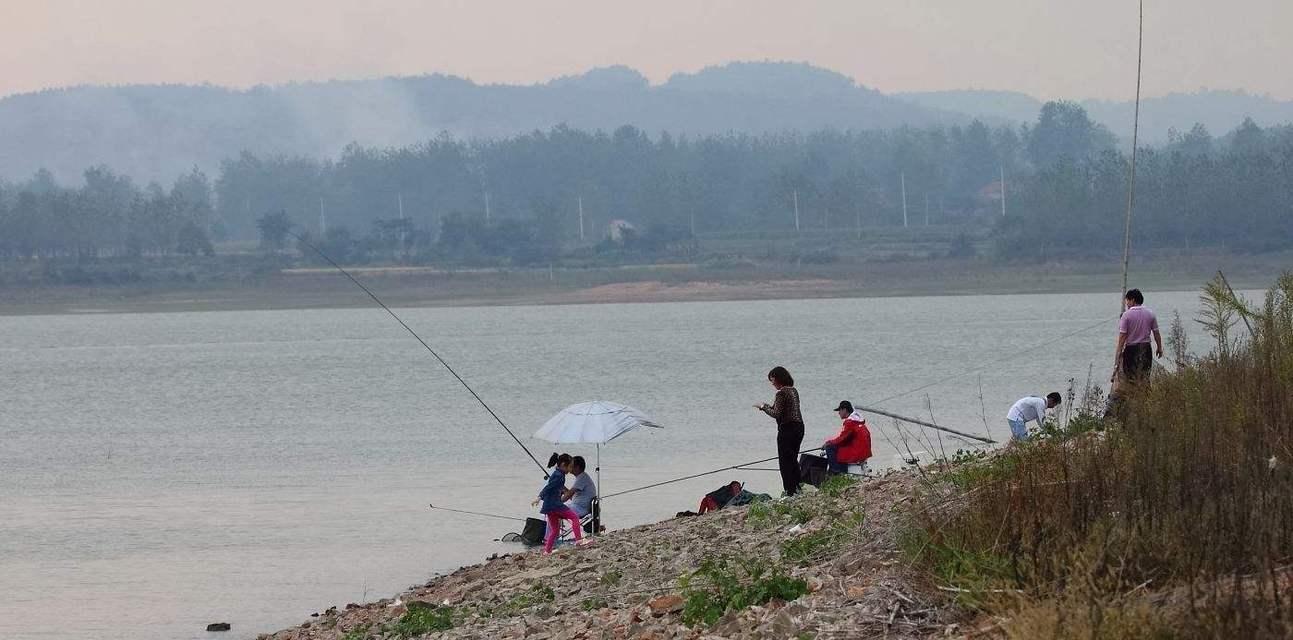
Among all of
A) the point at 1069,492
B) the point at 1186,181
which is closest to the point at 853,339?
the point at 1186,181

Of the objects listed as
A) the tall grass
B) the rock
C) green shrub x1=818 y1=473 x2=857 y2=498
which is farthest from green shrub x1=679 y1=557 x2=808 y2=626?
green shrub x1=818 y1=473 x2=857 y2=498

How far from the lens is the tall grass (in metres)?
5.52

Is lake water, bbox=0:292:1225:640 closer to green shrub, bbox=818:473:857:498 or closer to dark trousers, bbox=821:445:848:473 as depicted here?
green shrub, bbox=818:473:857:498

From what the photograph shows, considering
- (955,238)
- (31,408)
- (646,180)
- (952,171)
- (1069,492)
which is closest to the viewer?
(1069,492)

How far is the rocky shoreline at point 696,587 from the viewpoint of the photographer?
A: 6.86m

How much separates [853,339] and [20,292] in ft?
247

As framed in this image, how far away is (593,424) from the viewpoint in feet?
55.8

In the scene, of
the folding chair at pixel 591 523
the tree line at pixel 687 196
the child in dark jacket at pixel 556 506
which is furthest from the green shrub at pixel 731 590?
the tree line at pixel 687 196

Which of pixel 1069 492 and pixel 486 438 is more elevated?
pixel 1069 492

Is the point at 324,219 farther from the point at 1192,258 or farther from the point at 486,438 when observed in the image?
the point at 486,438

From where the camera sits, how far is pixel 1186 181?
126312mm

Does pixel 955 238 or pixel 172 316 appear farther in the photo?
pixel 172 316

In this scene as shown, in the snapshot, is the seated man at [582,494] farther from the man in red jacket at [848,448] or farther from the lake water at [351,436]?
the man in red jacket at [848,448]

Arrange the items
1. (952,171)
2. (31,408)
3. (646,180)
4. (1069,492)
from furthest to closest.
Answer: (952,171), (646,180), (31,408), (1069,492)
